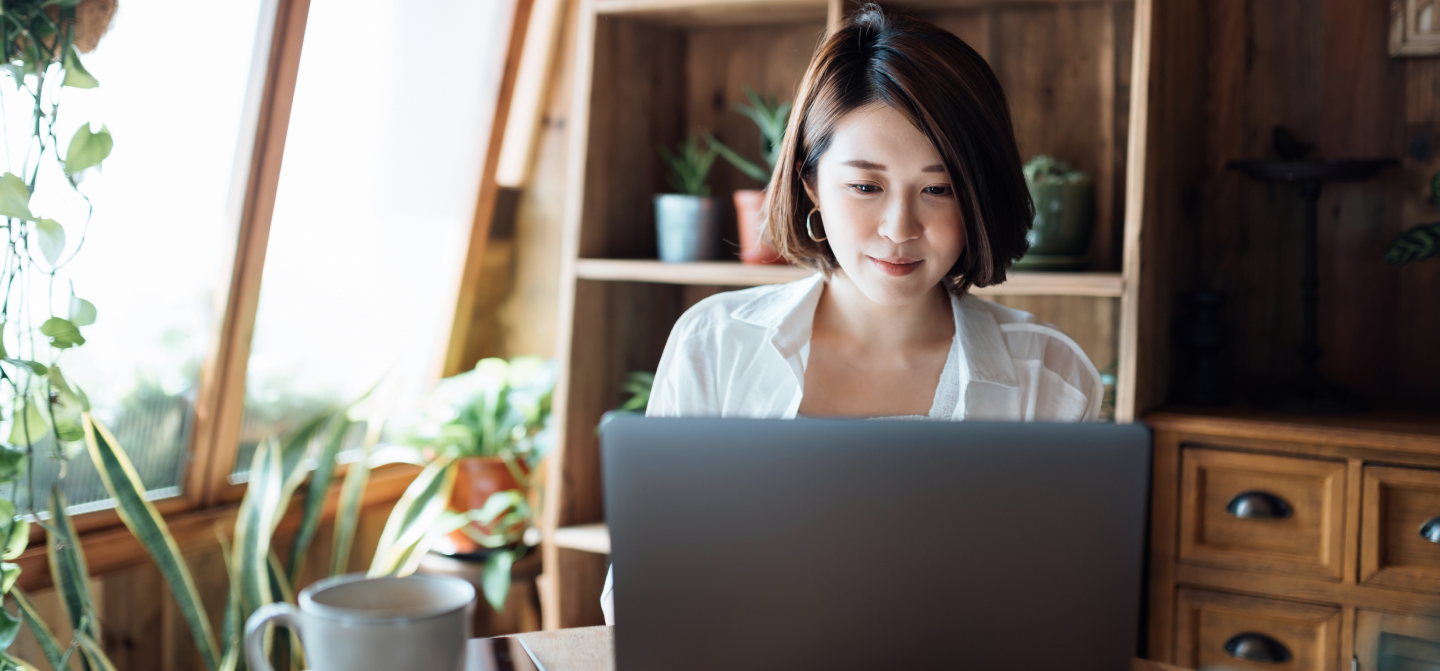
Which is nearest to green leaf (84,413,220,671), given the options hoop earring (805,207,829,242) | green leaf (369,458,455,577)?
green leaf (369,458,455,577)

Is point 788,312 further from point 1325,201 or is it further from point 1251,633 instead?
point 1325,201

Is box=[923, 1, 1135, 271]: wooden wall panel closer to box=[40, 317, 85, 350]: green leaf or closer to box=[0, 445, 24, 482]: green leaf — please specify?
box=[40, 317, 85, 350]: green leaf

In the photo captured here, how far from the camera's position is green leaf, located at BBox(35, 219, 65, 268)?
1257 mm

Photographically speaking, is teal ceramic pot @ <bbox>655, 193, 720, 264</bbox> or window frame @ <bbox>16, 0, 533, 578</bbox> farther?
teal ceramic pot @ <bbox>655, 193, 720, 264</bbox>

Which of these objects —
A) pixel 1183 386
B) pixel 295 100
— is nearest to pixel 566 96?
pixel 295 100

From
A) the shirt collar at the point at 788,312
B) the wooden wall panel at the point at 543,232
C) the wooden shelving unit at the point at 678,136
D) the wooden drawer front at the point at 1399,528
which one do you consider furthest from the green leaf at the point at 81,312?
the wooden drawer front at the point at 1399,528

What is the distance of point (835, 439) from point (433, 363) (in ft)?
7.76

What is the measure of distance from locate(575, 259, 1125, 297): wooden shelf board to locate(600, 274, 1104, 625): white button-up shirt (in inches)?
19.3

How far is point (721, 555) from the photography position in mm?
665

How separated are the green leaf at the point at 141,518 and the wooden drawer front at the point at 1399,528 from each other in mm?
2158

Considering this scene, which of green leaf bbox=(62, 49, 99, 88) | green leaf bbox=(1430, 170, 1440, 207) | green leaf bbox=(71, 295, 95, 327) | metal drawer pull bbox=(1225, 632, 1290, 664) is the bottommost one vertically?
metal drawer pull bbox=(1225, 632, 1290, 664)

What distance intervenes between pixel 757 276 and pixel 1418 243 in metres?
1.26

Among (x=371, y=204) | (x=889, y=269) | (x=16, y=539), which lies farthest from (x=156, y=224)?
(x=889, y=269)

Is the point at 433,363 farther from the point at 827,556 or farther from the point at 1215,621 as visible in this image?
the point at 827,556
